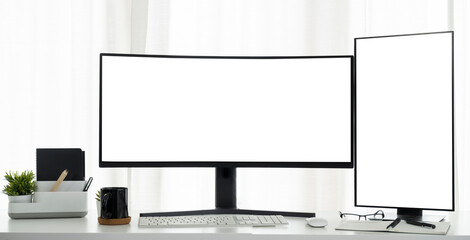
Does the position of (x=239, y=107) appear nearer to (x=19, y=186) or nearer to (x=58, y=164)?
(x=58, y=164)

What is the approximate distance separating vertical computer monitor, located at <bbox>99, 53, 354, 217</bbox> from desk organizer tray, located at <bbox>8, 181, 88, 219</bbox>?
0.62ft

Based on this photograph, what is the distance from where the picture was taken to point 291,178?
2.22m

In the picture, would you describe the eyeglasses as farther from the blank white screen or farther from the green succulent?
the green succulent

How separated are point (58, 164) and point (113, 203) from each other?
306 mm

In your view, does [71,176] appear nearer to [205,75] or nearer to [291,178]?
[205,75]

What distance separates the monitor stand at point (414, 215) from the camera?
1.46 m

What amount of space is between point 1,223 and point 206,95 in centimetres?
66

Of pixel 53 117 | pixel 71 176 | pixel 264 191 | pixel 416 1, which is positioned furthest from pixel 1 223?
pixel 416 1

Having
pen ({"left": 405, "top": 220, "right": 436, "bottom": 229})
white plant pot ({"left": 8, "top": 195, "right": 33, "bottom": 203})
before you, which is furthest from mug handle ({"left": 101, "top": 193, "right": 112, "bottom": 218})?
pen ({"left": 405, "top": 220, "right": 436, "bottom": 229})

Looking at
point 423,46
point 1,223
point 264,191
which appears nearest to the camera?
point 1,223

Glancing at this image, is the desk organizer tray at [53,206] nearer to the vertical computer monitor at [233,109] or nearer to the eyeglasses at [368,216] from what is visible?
the vertical computer monitor at [233,109]

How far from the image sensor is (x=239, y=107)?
1.56 meters

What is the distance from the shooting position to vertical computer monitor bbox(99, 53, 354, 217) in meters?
1.53

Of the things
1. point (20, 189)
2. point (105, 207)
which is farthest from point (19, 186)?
point (105, 207)
